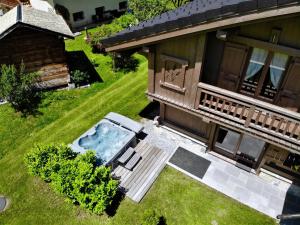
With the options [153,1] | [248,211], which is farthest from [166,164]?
[153,1]

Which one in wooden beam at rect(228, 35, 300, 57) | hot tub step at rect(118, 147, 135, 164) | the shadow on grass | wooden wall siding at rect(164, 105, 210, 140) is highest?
wooden beam at rect(228, 35, 300, 57)

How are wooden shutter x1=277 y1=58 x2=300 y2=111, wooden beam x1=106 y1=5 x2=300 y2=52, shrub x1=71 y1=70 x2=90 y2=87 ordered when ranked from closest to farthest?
1. wooden beam x1=106 y1=5 x2=300 y2=52
2. wooden shutter x1=277 y1=58 x2=300 y2=111
3. shrub x1=71 y1=70 x2=90 y2=87

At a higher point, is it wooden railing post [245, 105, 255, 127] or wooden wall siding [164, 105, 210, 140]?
wooden railing post [245, 105, 255, 127]

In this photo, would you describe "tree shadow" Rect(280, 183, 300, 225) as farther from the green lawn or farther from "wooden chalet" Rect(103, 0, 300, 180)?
the green lawn

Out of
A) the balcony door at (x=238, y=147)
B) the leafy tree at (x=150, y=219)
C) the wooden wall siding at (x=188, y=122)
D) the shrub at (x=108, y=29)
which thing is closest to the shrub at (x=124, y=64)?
the shrub at (x=108, y=29)

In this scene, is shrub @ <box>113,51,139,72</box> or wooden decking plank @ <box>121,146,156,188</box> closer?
wooden decking plank @ <box>121,146,156,188</box>

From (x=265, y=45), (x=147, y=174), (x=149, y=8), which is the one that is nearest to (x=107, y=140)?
(x=147, y=174)

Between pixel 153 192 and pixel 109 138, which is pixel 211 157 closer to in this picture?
pixel 153 192

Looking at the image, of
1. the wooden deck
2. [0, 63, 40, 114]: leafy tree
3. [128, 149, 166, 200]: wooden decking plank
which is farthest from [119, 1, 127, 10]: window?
[128, 149, 166, 200]: wooden decking plank

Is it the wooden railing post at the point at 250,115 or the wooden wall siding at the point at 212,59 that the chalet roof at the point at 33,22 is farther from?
the wooden railing post at the point at 250,115
